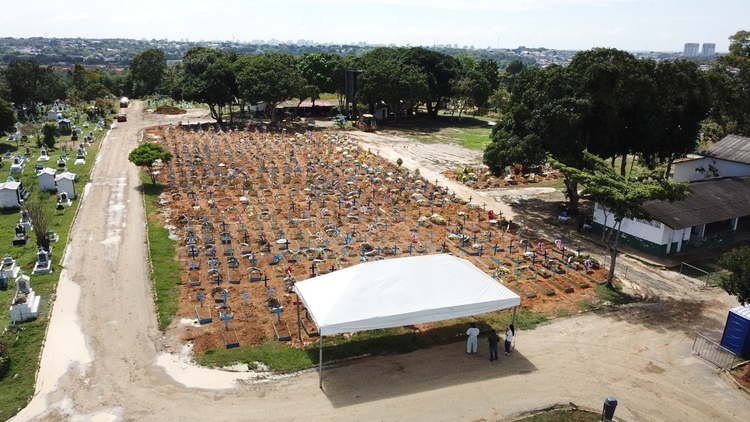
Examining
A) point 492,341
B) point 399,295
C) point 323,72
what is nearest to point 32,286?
point 399,295

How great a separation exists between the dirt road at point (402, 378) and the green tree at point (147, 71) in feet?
267

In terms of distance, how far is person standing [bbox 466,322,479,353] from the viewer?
17.8 metres

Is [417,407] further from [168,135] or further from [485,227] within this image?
[168,135]

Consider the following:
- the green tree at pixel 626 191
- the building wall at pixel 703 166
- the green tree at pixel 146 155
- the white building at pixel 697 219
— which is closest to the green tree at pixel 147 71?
the green tree at pixel 146 155

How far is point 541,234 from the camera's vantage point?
30.7 metres

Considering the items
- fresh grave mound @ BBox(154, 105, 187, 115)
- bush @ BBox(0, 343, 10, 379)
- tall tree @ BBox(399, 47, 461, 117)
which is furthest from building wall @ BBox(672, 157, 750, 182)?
fresh grave mound @ BBox(154, 105, 187, 115)

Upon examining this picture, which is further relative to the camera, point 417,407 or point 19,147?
point 19,147

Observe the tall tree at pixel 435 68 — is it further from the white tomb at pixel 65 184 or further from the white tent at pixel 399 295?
the white tent at pixel 399 295

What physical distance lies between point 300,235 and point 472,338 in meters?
13.5

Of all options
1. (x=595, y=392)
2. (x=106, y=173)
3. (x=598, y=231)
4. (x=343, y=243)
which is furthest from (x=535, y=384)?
(x=106, y=173)

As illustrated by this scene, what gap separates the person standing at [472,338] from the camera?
17.8 m

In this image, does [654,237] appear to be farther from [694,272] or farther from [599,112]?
[599,112]

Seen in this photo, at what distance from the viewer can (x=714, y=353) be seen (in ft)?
62.0

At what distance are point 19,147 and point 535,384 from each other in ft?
166
